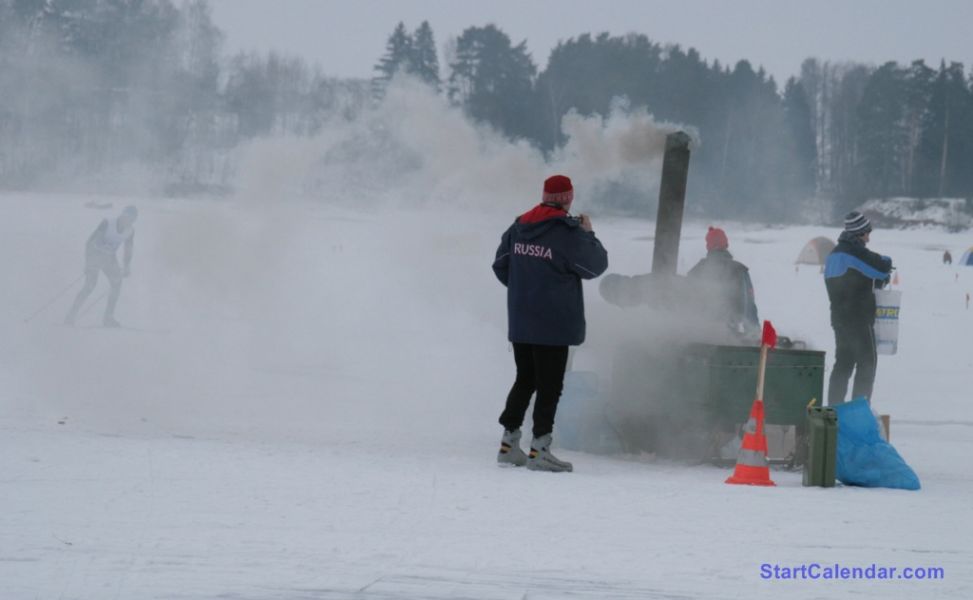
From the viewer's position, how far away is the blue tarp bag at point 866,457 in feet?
20.9

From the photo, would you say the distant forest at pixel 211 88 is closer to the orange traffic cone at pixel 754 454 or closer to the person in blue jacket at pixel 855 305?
the person in blue jacket at pixel 855 305

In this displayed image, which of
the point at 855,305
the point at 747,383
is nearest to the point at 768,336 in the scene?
the point at 747,383

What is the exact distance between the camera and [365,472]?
6145 mm

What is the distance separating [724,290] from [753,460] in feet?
6.89

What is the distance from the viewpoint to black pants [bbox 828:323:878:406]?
8625 mm

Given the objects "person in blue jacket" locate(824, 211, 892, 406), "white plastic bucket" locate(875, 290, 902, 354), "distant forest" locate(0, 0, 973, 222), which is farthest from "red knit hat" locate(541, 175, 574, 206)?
"distant forest" locate(0, 0, 973, 222)

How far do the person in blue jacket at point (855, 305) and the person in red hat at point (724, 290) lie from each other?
744 millimetres

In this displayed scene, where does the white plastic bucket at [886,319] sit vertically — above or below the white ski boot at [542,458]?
above

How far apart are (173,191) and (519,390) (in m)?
19.6

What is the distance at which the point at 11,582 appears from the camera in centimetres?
395

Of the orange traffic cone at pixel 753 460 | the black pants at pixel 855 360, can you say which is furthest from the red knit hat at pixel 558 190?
the black pants at pixel 855 360

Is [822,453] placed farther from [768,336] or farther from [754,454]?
[768,336]

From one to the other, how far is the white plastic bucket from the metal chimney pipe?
181cm

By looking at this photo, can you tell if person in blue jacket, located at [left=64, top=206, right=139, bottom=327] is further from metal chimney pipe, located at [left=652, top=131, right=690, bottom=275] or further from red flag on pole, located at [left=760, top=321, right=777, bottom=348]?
red flag on pole, located at [left=760, top=321, right=777, bottom=348]
